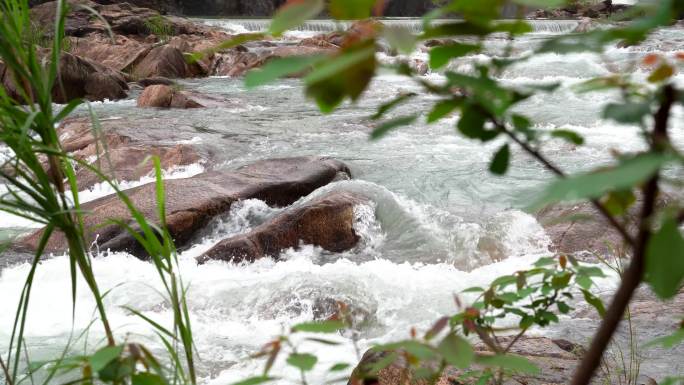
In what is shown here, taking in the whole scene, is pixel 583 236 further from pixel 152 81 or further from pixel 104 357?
pixel 152 81

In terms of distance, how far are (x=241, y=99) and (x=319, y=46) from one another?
5294 mm

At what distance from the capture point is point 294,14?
496 mm

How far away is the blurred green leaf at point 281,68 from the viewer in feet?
1.62

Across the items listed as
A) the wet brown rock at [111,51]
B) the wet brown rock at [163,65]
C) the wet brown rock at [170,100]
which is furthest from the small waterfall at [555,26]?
the wet brown rock at [170,100]

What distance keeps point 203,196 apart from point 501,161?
201 inches

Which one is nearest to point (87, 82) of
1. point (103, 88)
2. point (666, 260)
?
point (103, 88)

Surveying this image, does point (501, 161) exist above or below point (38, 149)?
above

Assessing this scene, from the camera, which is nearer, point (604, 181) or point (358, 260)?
point (604, 181)

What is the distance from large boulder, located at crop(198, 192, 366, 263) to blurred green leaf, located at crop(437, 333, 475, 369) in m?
4.24

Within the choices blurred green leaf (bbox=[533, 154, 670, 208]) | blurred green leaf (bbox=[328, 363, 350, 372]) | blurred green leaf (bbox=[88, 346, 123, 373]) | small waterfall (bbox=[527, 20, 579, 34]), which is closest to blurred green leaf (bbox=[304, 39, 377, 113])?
blurred green leaf (bbox=[533, 154, 670, 208])

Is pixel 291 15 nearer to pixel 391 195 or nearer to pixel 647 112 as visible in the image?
pixel 647 112

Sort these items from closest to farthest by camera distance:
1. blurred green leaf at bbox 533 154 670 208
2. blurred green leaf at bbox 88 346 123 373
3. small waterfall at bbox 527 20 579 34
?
1. blurred green leaf at bbox 533 154 670 208
2. blurred green leaf at bbox 88 346 123 373
3. small waterfall at bbox 527 20 579 34

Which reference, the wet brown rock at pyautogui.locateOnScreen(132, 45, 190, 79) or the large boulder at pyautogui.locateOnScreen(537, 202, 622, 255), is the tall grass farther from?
the wet brown rock at pyautogui.locateOnScreen(132, 45, 190, 79)

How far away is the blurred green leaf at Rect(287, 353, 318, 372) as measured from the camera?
740mm
